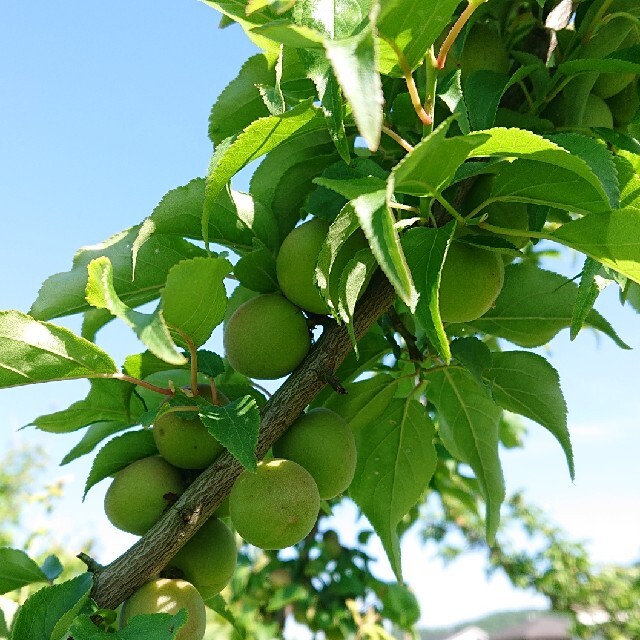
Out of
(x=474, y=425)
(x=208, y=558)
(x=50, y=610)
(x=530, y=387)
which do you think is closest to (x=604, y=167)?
(x=530, y=387)

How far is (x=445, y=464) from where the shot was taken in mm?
2553

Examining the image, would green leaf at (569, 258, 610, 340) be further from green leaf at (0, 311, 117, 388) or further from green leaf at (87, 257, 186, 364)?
green leaf at (0, 311, 117, 388)

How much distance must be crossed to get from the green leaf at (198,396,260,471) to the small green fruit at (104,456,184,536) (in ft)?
0.57

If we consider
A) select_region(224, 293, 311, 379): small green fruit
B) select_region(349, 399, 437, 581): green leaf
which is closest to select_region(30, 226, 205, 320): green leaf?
select_region(224, 293, 311, 379): small green fruit

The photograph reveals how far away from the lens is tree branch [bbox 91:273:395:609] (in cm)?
92

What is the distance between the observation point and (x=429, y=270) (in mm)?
787

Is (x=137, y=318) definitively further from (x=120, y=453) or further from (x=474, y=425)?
(x=474, y=425)

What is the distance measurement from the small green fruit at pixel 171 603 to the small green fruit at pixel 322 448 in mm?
220

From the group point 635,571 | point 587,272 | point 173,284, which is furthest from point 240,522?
point 635,571

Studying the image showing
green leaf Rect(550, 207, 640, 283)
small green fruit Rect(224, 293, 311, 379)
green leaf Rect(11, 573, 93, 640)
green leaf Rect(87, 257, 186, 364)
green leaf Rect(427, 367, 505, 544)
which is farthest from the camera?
green leaf Rect(427, 367, 505, 544)

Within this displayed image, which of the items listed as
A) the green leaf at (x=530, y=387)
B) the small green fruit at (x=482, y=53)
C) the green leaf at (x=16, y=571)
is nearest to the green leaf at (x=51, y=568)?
the green leaf at (x=16, y=571)

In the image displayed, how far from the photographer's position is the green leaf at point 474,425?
3.92 feet

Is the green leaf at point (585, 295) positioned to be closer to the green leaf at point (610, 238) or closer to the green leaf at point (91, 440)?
the green leaf at point (610, 238)

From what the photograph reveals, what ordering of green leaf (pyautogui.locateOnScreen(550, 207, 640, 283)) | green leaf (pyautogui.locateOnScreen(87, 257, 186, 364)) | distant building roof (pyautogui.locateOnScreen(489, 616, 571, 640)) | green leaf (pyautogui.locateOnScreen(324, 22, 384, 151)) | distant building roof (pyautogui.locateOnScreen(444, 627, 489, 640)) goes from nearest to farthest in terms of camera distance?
green leaf (pyautogui.locateOnScreen(324, 22, 384, 151)), green leaf (pyautogui.locateOnScreen(87, 257, 186, 364)), green leaf (pyautogui.locateOnScreen(550, 207, 640, 283)), distant building roof (pyautogui.locateOnScreen(489, 616, 571, 640)), distant building roof (pyautogui.locateOnScreen(444, 627, 489, 640))
